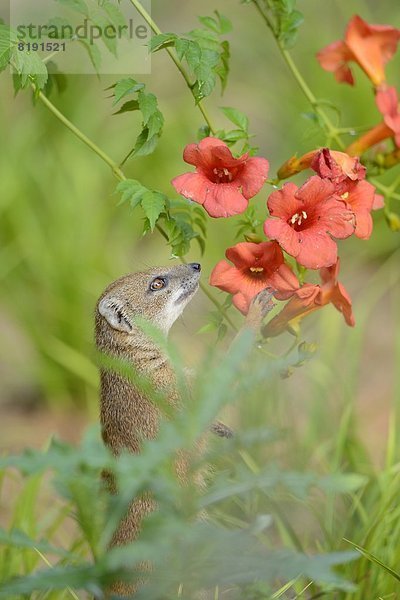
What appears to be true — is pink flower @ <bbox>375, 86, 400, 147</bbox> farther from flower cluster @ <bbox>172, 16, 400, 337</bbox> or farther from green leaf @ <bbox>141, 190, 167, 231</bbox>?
green leaf @ <bbox>141, 190, 167, 231</bbox>

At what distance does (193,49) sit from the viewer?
2053mm

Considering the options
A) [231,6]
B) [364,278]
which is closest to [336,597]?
[364,278]

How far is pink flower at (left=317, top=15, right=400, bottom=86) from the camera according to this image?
2.54 metres

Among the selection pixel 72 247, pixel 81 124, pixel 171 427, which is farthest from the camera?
pixel 81 124

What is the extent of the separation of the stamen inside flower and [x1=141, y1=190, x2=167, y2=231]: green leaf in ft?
0.93

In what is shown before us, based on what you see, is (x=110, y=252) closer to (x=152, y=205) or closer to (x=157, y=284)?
(x=157, y=284)

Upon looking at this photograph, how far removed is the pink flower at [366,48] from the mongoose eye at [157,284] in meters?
0.75

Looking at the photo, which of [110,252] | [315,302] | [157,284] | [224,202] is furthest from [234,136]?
[110,252]

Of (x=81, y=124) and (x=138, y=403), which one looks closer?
(x=138, y=403)

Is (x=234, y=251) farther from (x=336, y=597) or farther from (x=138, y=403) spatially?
A: (x=336, y=597)

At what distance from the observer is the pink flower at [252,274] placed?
7.04 feet

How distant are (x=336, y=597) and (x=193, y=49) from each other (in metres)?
1.43

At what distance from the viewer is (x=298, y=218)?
214 centimetres

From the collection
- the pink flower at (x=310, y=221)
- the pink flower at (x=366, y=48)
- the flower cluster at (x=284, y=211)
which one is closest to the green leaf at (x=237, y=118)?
the flower cluster at (x=284, y=211)
